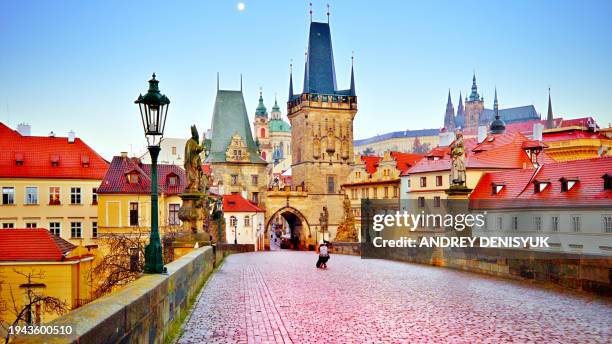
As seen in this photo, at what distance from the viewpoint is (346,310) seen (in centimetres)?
1177

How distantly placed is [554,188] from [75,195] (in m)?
32.1

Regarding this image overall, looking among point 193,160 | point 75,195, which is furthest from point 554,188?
point 75,195

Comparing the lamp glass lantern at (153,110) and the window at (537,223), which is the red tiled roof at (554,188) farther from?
the lamp glass lantern at (153,110)

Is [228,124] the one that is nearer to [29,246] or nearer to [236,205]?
[236,205]

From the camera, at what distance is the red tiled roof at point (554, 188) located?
35.2 metres

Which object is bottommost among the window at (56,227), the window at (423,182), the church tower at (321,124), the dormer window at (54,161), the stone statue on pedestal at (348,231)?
the stone statue on pedestal at (348,231)

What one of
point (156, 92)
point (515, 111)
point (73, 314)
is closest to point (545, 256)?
point (156, 92)

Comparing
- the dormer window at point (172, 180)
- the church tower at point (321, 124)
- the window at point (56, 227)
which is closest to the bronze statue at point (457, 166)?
the dormer window at point (172, 180)

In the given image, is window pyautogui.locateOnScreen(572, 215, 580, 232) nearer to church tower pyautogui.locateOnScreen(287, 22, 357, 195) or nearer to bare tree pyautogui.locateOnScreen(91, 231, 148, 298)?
bare tree pyautogui.locateOnScreen(91, 231, 148, 298)

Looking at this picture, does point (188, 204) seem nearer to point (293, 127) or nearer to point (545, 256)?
point (545, 256)

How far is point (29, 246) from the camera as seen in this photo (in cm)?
2627

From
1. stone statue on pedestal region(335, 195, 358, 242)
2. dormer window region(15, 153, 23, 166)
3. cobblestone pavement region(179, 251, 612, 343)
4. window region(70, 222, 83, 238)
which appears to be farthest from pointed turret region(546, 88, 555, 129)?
cobblestone pavement region(179, 251, 612, 343)

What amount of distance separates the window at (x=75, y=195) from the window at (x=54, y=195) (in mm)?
921

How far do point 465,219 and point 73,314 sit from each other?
1755 cm
